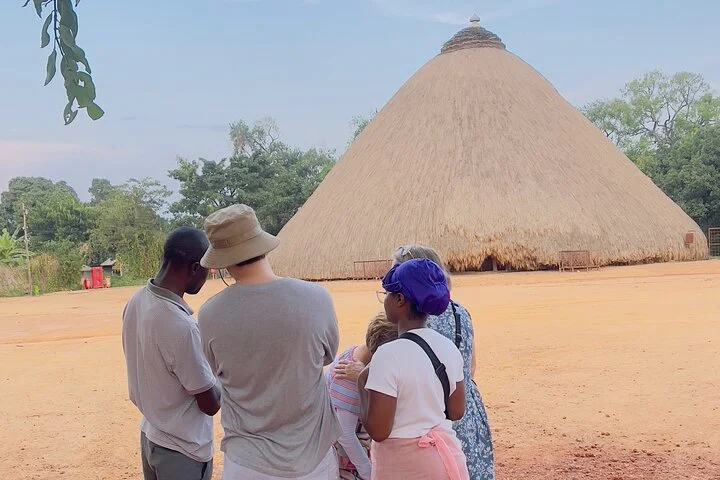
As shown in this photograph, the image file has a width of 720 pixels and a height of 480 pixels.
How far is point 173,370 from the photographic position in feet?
7.25

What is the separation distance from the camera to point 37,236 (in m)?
36.0

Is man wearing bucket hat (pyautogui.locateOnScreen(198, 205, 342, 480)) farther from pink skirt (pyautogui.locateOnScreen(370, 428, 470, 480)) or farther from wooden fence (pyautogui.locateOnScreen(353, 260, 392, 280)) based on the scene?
wooden fence (pyautogui.locateOnScreen(353, 260, 392, 280))

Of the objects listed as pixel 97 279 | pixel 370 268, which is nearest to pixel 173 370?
pixel 370 268

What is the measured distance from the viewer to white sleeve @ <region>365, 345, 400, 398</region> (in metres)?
2.01

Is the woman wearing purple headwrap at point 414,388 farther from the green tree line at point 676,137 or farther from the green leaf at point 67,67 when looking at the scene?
the green tree line at point 676,137

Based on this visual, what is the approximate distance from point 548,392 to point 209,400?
391 cm

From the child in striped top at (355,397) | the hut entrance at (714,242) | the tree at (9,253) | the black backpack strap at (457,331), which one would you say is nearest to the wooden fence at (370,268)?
the tree at (9,253)

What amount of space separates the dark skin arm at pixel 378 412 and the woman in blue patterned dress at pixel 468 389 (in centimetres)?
45

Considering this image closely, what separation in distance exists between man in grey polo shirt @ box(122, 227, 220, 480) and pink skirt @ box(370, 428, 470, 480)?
58cm

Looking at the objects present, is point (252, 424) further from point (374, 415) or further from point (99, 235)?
point (99, 235)

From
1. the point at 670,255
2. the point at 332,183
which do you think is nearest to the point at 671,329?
the point at 670,255

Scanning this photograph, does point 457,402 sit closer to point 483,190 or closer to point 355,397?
point 355,397

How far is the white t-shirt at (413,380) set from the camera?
2.02 metres

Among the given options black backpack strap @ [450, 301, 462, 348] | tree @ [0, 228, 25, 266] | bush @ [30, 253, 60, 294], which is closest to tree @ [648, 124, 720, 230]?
bush @ [30, 253, 60, 294]
